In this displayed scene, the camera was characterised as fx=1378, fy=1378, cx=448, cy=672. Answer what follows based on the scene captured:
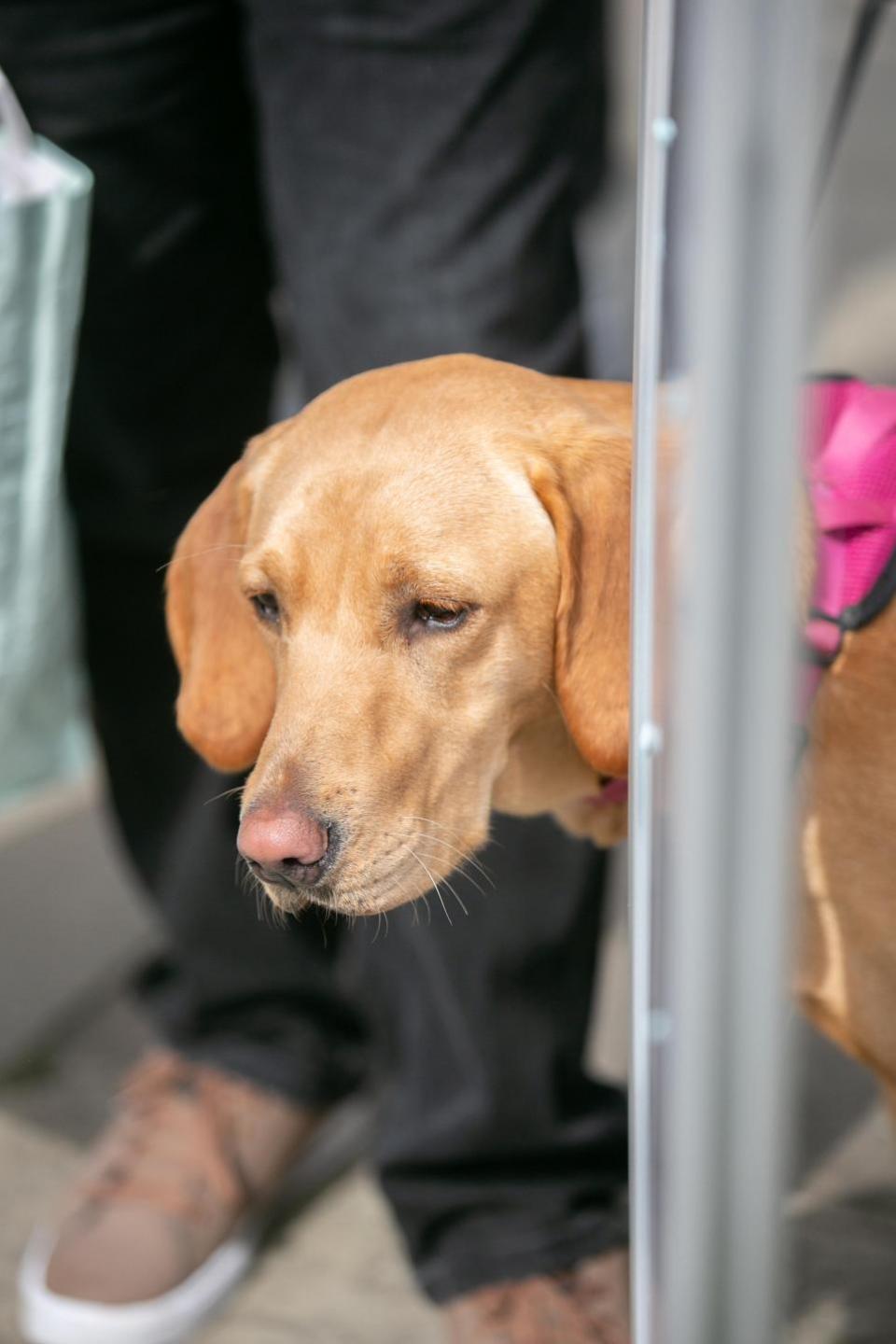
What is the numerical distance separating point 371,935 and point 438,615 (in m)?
0.27

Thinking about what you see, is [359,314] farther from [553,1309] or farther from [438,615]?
[553,1309]

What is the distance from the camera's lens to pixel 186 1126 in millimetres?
1525

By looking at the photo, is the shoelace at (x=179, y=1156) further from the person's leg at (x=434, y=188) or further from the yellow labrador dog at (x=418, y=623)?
the yellow labrador dog at (x=418, y=623)

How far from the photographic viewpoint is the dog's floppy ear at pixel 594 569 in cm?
75

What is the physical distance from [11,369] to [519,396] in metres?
0.36

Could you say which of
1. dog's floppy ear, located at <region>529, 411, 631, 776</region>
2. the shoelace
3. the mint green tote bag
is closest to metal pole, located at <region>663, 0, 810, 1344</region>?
dog's floppy ear, located at <region>529, 411, 631, 776</region>

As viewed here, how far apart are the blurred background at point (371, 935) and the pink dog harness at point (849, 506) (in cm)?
3

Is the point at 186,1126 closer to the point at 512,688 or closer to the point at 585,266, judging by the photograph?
the point at 512,688

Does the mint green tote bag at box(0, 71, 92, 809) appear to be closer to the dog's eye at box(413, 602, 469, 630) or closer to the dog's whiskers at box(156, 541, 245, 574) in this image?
the dog's whiskers at box(156, 541, 245, 574)

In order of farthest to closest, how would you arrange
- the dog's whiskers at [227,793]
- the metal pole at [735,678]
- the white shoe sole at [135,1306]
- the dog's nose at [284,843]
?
the white shoe sole at [135,1306]
the dog's whiskers at [227,793]
the dog's nose at [284,843]
the metal pole at [735,678]

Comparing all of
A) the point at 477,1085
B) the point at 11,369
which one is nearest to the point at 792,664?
the point at 11,369

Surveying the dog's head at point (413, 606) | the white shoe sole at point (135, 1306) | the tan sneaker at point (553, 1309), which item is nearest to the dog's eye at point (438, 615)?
the dog's head at point (413, 606)

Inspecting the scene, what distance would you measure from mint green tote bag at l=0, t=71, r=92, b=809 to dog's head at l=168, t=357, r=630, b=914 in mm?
202

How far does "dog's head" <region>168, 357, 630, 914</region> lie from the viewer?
732 mm
